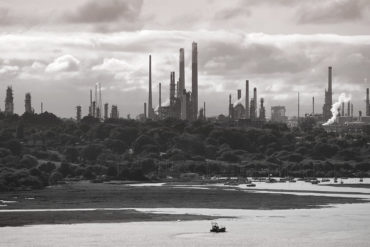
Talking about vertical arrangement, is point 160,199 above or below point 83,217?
below

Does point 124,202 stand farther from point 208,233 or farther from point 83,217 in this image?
point 208,233

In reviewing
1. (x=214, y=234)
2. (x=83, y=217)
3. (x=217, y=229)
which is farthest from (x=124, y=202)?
(x=214, y=234)

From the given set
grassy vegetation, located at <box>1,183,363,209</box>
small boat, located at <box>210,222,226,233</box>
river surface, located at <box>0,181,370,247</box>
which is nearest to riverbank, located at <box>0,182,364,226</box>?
grassy vegetation, located at <box>1,183,363,209</box>

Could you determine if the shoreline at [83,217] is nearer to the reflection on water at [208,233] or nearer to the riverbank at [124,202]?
the riverbank at [124,202]

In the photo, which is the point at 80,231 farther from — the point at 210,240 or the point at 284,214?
the point at 284,214

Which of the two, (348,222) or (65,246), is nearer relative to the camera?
(65,246)

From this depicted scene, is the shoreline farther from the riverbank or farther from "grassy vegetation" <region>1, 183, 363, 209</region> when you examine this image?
"grassy vegetation" <region>1, 183, 363, 209</region>

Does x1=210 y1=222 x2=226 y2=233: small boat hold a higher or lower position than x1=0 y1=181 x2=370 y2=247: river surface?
higher

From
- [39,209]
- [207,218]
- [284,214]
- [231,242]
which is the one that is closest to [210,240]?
[231,242]
